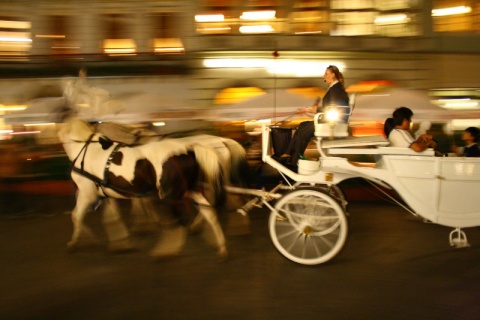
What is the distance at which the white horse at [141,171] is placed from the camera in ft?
18.8

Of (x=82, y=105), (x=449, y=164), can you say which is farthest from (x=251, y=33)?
(x=449, y=164)

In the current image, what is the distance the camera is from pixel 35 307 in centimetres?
449

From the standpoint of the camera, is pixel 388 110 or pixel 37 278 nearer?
pixel 37 278

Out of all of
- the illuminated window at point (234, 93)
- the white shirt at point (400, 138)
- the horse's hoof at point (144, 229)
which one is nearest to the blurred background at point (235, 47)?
the illuminated window at point (234, 93)

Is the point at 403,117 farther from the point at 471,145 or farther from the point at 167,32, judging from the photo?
the point at 167,32

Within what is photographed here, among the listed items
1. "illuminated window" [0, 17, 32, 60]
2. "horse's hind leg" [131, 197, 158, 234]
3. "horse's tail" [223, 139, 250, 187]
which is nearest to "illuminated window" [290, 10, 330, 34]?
"illuminated window" [0, 17, 32, 60]

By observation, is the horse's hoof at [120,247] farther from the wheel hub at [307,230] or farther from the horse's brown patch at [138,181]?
the wheel hub at [307,230]

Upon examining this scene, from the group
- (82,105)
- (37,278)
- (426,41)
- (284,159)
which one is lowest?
(37,278)

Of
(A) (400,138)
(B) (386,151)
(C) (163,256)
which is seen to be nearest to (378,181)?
(B) (386,151)

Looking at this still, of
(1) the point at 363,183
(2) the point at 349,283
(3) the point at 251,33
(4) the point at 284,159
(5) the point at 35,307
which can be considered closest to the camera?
(5) the point at 35,307

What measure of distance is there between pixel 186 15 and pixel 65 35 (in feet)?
14.2

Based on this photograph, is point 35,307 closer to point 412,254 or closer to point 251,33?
point 412,254

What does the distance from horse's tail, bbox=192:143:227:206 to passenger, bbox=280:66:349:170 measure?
2.63 ft

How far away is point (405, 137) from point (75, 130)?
3945 millimetres
